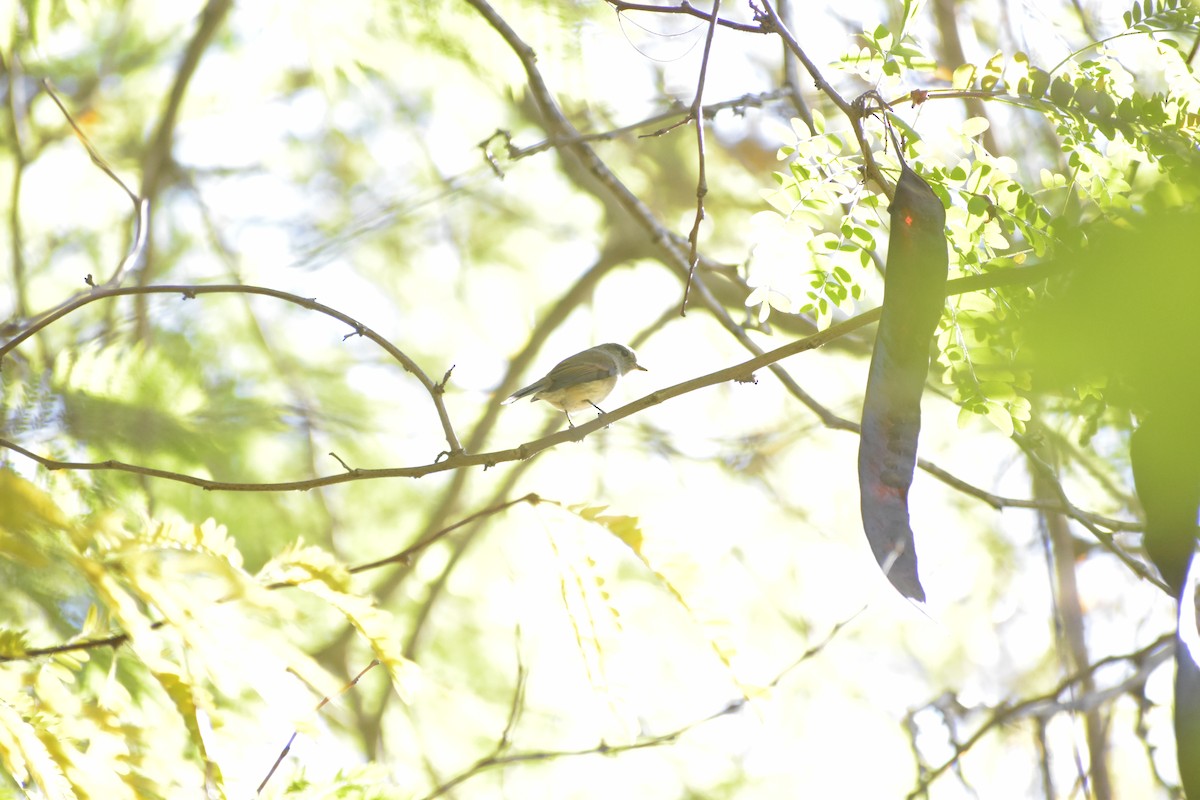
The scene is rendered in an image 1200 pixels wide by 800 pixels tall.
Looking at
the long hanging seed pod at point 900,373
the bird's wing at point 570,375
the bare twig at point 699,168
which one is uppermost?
the bird's wing at point 570,375

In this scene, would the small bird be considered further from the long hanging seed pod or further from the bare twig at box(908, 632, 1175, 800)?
the long hanging seed pod

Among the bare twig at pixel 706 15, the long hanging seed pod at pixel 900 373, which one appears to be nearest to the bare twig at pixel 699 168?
the bare twig at pixel 706 15

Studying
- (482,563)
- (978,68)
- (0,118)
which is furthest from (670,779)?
(0,118)

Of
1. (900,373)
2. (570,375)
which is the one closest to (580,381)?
(570,375)

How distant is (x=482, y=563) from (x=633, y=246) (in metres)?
1.37

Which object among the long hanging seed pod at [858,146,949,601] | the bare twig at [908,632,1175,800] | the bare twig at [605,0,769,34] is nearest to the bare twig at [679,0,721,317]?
the bare twig at [605,0,769,34]

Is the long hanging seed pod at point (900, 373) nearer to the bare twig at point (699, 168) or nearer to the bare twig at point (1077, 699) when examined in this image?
the bare twig at point (699, 168)

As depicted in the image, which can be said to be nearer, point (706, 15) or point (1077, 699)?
point (706, 15)

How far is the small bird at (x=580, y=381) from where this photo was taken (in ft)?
9.13

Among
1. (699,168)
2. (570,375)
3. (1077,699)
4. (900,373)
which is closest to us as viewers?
(900,373)

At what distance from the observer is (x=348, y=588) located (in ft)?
4.48

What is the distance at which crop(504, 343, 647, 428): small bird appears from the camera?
9.13 feet

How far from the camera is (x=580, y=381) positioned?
2.79 meters

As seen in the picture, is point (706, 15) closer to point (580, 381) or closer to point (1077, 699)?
point (580, 381)
